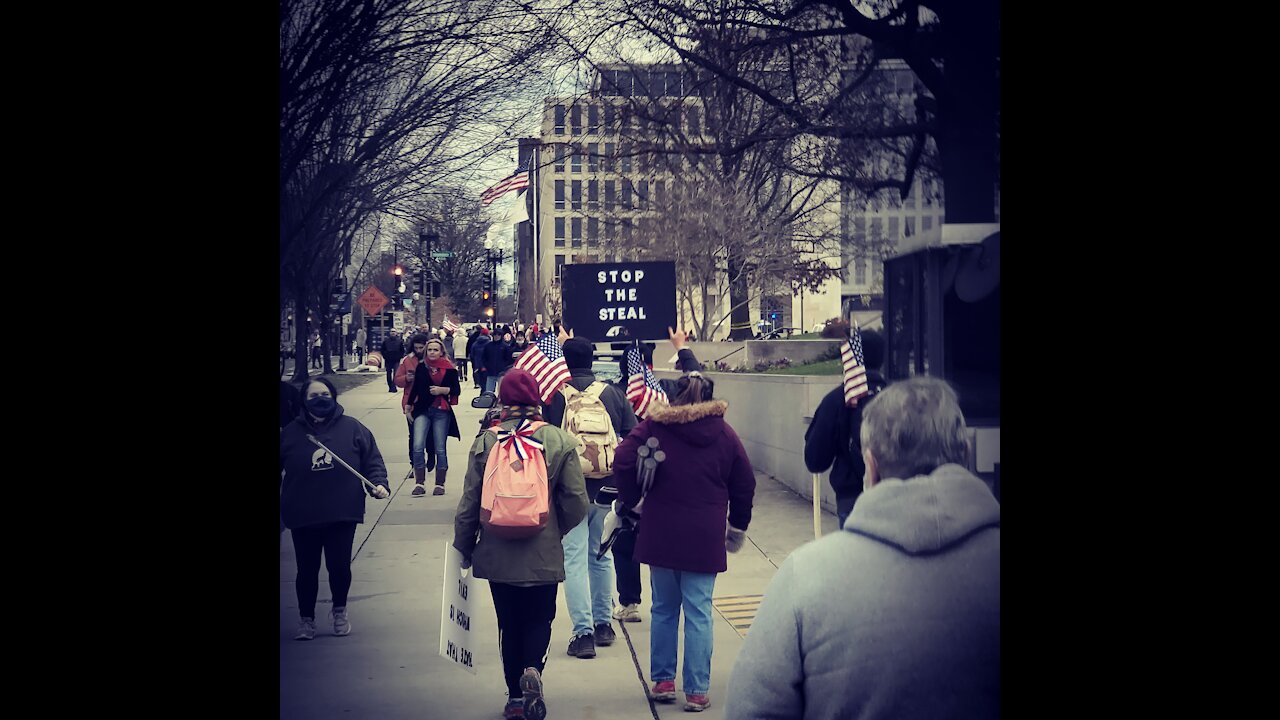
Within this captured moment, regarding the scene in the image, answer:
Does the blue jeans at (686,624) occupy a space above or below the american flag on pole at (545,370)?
below

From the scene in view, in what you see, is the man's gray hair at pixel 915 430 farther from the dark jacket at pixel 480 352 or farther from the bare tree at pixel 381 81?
the dark jacket at pixel 480 352

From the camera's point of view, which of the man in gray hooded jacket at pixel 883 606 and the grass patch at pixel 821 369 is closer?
the man in gray hooded jacket at pixel 883 606

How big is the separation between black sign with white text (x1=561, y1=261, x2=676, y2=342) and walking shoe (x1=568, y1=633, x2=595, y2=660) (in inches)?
151

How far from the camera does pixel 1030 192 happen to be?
3.72 m

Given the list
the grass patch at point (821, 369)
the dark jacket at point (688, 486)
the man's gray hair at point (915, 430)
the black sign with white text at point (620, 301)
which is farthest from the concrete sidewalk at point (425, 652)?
the grass patch at point (821, 369)

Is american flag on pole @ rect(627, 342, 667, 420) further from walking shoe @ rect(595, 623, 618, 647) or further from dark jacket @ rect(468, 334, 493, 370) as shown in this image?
dark jacket @ rect(468, 334, 493, 370)

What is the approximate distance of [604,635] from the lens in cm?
766

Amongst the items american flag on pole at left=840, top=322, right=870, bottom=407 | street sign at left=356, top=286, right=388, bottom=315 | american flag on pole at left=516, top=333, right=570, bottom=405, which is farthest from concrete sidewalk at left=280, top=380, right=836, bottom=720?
street sign at left=356, top=286, right=388, bottom=315

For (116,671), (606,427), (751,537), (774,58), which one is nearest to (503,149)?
(774,58)

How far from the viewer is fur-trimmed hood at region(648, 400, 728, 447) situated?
251 inches

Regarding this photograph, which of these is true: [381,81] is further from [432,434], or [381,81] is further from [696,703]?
[432,434]

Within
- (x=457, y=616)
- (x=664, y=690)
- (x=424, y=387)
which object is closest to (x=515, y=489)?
(x=457, y=616)

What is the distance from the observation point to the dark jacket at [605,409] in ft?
25.0

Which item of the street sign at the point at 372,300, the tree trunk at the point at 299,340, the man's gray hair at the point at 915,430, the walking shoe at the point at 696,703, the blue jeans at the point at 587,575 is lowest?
the walking shoe at the point at 696,703
